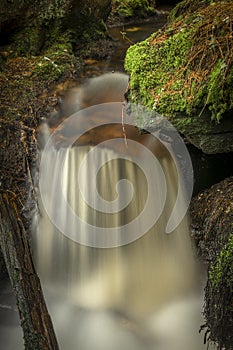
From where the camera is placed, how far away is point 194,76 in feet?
14.5

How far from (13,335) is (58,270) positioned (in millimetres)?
723

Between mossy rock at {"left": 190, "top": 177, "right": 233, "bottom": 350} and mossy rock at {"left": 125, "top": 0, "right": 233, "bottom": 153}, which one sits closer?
mossy rock at {"left": 190, "top": 177, "right": 233, "bottom": 350}

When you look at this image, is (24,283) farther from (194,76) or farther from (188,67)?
(188,67)

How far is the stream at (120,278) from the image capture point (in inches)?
171

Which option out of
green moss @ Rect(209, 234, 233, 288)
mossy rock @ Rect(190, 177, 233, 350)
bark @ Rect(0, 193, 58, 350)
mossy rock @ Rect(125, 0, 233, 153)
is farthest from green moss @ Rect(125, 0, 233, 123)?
bark @ Rect(0, 193, 58, 350)

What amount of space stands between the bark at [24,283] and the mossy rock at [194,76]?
73.5 inches

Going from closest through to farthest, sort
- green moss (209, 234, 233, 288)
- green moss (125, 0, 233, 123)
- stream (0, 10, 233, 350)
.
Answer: green moss (209, 234, 233, 288)
green moss (125, 0, 233, 123)
stream (0, 10, 233, 350)

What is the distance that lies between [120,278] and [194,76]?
6.63 ft

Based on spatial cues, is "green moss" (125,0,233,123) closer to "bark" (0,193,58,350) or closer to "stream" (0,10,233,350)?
"stream" (0,10,233,350)

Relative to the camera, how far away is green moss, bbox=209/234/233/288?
135 inches

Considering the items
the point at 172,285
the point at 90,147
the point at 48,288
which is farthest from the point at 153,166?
the point at 48,288

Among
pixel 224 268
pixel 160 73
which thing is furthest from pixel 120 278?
pixel 160 73

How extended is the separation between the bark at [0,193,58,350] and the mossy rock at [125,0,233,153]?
1.87m

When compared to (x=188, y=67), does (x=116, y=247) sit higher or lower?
lower
